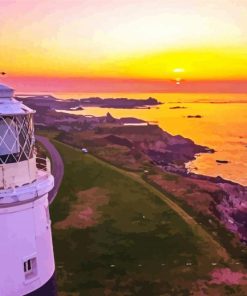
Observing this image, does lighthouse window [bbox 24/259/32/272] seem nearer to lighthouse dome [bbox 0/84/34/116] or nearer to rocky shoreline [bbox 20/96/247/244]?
lighthouse dome [bbox 0/84/34/116]

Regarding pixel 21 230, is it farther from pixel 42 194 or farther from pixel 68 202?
pixel 68 202

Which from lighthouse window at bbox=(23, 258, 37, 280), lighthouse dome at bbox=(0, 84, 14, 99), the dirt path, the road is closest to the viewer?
lighthouse dome at bbox=(0, 84, 14, 99)

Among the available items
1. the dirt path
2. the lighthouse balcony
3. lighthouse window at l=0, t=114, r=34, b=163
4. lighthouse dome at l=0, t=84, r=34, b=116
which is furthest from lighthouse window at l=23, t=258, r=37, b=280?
the dirt path

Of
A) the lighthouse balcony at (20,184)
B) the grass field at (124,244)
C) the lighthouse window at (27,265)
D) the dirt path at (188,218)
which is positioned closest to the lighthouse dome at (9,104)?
the lighthouse balcony at (20,184)

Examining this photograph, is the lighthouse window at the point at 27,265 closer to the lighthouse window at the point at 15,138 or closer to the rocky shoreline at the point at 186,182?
the lighthouse window at the point at 15,138

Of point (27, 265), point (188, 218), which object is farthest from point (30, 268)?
point (188, 218)

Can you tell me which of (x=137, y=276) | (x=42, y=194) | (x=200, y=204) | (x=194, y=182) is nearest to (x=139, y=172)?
(x=194, y=182)

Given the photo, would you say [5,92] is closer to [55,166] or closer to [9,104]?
[9,104]

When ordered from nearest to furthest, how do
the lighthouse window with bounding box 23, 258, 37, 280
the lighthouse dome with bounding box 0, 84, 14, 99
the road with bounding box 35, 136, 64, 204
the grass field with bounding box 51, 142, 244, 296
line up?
1. the lighthouse dome with bounding box 0, 84, 14, 99
2. the lighthouse window with bounding box 23, 258, 37, 280
3. the grass field with bounding box 51, 142, 244, 296
4. the road with bounding box 35, 136, 64, 204
